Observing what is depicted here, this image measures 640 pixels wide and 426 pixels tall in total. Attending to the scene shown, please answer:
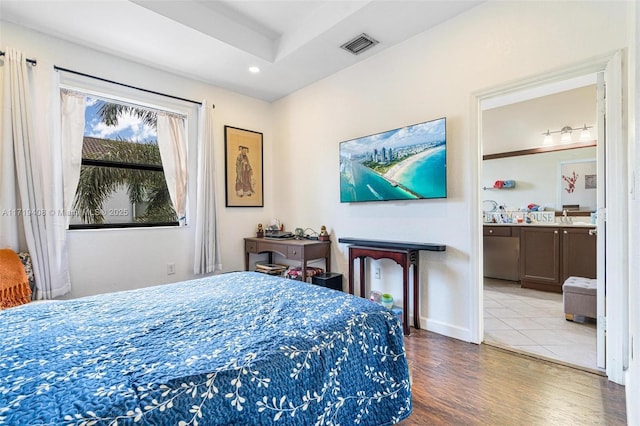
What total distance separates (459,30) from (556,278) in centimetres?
325

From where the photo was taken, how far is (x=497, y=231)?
4.38 meters

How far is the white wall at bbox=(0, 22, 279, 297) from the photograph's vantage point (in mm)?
2621

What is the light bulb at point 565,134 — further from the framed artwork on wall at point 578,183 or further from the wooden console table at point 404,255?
the wooden console table at point 404,255

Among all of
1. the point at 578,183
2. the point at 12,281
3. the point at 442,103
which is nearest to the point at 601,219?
the point at 442,103

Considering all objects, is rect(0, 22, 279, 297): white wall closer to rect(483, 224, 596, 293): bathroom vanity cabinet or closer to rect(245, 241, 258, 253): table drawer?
rect(245, 241, 258, 253): table drawer

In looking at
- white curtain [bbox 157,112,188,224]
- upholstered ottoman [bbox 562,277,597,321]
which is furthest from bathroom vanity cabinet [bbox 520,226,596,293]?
white curtain [bbox 157,112,188,224]

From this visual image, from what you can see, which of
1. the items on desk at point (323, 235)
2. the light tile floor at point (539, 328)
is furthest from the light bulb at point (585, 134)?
the items on desk at point (323, 235)

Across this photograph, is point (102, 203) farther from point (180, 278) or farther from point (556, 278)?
point (556, 278)

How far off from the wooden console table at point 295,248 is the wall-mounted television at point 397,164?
600 millimetres

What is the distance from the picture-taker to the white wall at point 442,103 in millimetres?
2062

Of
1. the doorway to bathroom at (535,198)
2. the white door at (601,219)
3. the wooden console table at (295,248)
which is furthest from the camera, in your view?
the doorway to bathroom at (535,198)

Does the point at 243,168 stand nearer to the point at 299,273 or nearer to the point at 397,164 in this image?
the point at 299,273

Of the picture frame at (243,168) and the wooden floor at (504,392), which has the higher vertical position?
the picture frame at (243,168)

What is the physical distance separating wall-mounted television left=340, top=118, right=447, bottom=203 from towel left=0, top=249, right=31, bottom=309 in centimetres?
274
